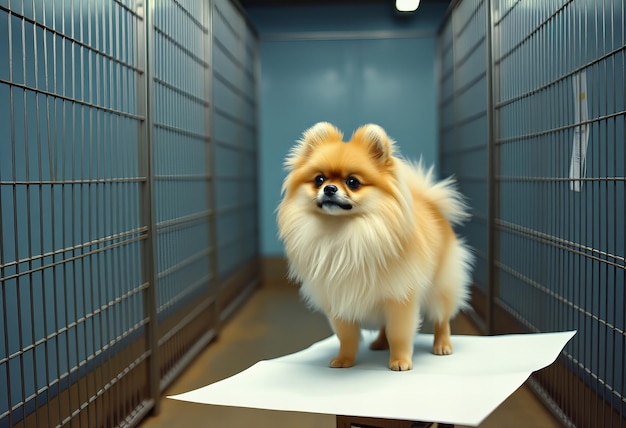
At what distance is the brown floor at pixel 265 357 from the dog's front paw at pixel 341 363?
0.11m

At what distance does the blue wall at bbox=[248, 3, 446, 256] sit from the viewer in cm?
137

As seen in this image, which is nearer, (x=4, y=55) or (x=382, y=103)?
(x=4, y=55)

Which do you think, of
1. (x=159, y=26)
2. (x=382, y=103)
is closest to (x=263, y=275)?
(x=382, y=103)

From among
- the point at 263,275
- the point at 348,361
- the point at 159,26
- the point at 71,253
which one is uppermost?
the point at 159,26

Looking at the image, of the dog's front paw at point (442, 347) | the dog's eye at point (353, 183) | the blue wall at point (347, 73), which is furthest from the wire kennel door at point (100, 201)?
the dog's front paw at point (442, 347)

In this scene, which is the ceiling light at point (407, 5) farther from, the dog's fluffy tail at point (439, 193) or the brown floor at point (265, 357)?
the brown floor at point (265, 357)

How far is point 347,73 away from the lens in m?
1.41

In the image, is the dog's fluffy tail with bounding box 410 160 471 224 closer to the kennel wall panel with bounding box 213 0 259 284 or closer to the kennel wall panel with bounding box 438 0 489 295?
the kennel wall panel with bounding box 438 0 489 295

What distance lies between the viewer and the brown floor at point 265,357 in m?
1.30

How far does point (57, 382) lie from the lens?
123 centimetres

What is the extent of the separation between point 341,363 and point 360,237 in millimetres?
284

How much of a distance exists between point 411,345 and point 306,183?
1.32 ft

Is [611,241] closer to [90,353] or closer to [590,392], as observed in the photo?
[590,392]

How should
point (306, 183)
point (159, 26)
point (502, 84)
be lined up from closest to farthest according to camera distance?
point (306, 183)
point (502, 84)
point (159, 26)
